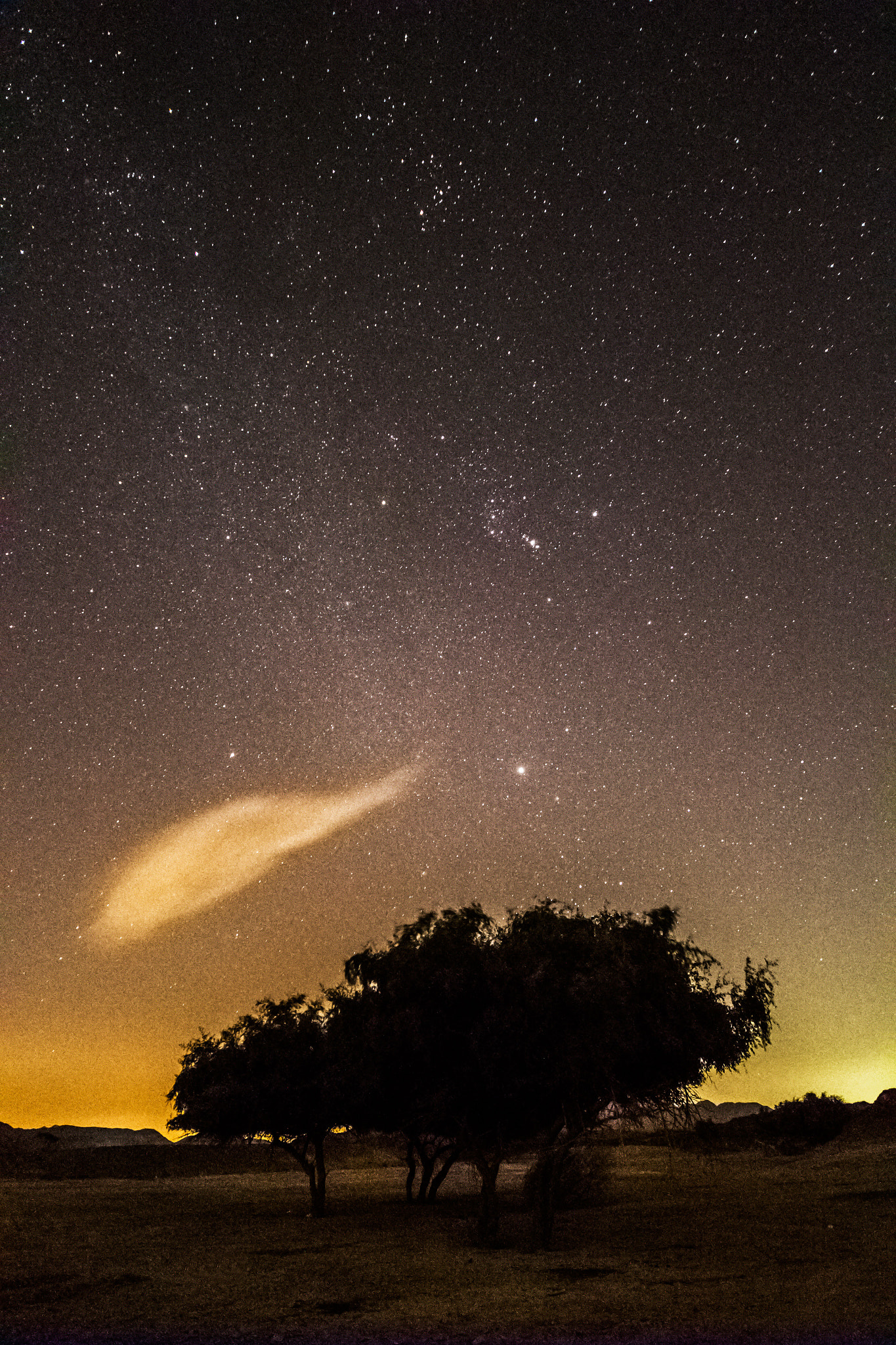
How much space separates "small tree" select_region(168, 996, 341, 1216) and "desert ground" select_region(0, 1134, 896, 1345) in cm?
277

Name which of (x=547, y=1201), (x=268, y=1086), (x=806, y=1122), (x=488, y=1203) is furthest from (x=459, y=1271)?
(x=806, y=1122)

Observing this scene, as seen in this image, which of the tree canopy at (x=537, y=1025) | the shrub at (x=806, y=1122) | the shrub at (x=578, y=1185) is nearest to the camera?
the tree canopy at (x=537, y=1025)

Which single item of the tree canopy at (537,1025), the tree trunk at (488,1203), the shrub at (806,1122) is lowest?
the shrub at (806,1122)

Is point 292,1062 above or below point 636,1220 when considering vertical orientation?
above

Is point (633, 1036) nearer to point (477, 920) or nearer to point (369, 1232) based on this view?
point (477, 920)

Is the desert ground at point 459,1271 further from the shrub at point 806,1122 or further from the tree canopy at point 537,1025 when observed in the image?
the shrub at point 806,1122

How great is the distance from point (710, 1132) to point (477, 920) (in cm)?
5771

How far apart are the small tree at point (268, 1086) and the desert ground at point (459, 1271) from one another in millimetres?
2769

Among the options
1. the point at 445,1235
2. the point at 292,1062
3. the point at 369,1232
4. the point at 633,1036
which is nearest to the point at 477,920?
the point at 633,1036

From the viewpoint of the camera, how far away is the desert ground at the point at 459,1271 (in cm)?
1363

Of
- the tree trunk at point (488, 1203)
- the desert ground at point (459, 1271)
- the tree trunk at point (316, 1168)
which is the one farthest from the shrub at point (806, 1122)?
the tree trunk at point (488, 1203)

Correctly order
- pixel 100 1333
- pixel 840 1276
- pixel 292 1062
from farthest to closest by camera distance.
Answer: pixel 292 1062 < pixel 840 1276 < pixel 100 1333

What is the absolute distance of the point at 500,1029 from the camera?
20781 millimetres

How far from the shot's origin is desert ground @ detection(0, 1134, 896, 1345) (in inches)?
537
